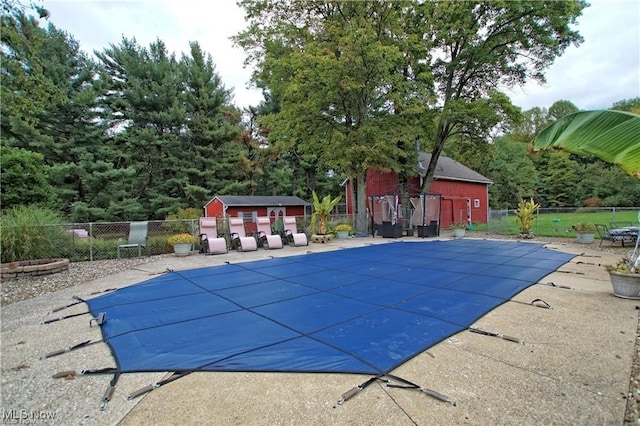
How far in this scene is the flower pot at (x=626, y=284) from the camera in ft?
14.9

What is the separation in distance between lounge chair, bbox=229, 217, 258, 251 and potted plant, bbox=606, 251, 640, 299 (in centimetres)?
888

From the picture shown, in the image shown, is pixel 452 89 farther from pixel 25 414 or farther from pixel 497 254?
pixel 25 414

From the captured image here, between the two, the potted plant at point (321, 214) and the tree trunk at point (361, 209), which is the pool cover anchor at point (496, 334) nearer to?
the potted plant at point (321, 214)

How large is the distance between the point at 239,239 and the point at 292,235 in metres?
2.09

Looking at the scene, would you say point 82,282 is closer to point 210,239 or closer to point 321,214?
point 210,239

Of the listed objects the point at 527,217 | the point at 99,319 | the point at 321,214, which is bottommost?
the point at 99,319

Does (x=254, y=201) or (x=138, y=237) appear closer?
(x=138, y=237)

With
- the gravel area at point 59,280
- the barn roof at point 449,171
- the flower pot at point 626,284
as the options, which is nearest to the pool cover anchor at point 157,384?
the gravel area at point 59,280

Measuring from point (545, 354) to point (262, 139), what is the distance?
1050 inches

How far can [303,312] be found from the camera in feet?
13.3

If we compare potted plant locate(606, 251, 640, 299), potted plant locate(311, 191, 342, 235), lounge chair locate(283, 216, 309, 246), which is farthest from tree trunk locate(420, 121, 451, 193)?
potted plant locate(606, 251, 640, 299)

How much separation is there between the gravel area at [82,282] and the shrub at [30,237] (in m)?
0.66

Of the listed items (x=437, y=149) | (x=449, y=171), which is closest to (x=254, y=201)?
(x=437, y=149)

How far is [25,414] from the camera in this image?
2.12 metres
